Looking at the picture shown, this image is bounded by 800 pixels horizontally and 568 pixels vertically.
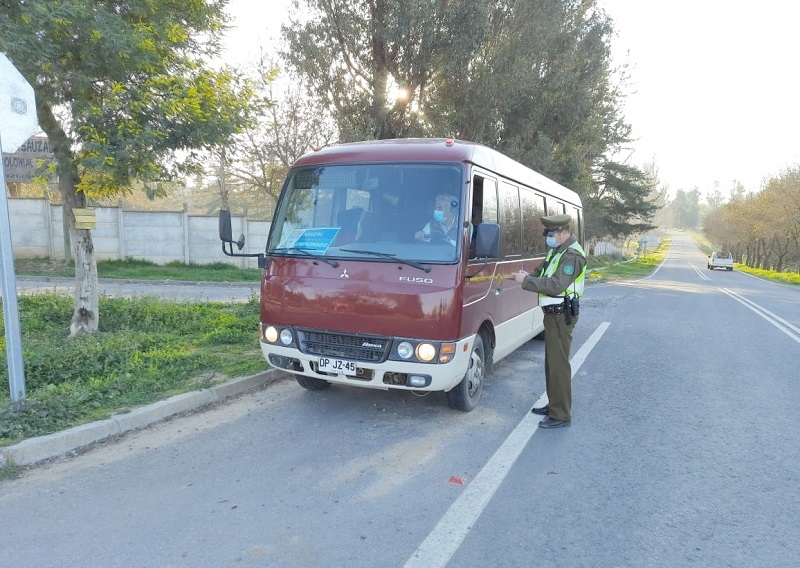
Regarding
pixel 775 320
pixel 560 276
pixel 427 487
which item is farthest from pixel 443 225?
pixel 775 320

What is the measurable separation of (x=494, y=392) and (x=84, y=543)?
4.42 meters

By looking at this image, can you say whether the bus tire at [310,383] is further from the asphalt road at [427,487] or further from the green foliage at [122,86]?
the green foliage at [122,86]

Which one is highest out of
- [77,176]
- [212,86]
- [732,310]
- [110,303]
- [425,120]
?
[425,120]

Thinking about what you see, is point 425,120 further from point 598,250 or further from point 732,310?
point 598,250

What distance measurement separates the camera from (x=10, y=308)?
4566 millimetres

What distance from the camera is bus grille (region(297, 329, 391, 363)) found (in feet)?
16.1

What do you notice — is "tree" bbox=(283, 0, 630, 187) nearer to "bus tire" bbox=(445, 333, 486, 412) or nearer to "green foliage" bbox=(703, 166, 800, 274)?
"bus tire" bbox=(445, 333, 486, 412)

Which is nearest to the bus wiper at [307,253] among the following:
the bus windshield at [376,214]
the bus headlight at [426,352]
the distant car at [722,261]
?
the bus windshield at [376,214]

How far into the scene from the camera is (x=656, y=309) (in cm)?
1507

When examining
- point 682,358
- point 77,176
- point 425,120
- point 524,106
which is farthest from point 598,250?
point 77,176

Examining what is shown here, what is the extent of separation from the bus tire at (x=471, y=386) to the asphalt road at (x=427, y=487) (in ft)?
0.47

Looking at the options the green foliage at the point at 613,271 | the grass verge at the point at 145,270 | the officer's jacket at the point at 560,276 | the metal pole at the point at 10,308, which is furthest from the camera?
the green foliage at the point at 613,271

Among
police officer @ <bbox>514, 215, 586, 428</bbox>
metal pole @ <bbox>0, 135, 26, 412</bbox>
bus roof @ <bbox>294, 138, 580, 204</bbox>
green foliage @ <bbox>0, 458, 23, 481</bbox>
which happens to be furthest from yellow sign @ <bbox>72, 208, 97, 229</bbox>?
police officer @ <bbox>514, 215, 586, 428</bbox>

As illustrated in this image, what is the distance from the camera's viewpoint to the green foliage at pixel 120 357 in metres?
4.95
